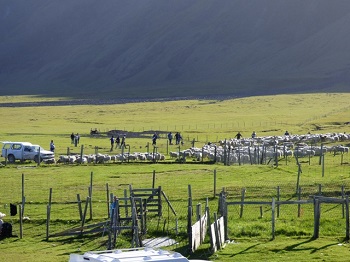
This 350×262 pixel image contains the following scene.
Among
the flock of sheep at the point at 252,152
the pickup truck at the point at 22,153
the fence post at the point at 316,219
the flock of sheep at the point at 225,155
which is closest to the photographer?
the fence post at the point at 316,219

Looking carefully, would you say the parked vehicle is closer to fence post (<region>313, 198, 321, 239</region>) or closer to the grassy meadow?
the grassy meadow

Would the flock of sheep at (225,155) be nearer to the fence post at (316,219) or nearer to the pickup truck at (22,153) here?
the pickup truck at (22,153)

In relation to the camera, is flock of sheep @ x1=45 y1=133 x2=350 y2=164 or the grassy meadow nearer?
the grassy meadow

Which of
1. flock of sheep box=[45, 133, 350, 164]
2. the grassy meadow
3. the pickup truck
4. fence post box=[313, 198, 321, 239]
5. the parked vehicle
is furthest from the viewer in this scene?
the pickup truck

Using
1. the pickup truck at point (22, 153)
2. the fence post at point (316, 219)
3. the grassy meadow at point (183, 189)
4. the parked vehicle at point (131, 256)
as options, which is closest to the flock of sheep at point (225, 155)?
the grassy meadow at point (183, 189)

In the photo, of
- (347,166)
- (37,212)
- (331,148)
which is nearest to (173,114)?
(331,148)

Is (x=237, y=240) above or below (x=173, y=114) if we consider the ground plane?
below

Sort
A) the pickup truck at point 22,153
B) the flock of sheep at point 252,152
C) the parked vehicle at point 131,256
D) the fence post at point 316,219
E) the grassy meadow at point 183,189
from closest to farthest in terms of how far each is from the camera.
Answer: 1. the parked vehicle at point 131,256
2. the grassy meadow at point 183,189
3. the fence post at point 316,219
4. the flock of sheep at point 252,152
5. the pickup truck at point 22,153

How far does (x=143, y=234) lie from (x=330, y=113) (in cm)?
9232

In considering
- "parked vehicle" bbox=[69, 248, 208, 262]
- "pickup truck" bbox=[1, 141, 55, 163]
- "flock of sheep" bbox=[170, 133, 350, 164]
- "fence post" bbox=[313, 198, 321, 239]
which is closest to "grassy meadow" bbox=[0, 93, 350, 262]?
"fence post" bbox=[313, 198, 321, 239]

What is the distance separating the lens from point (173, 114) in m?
131

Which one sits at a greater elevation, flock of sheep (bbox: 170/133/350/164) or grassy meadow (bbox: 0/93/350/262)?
flock of sheep (bbox: 170/133/350/164)

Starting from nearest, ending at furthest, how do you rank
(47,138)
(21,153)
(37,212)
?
(37,212)
(21,153)
(47,138)

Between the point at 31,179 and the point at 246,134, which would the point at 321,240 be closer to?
the point at 31,179
